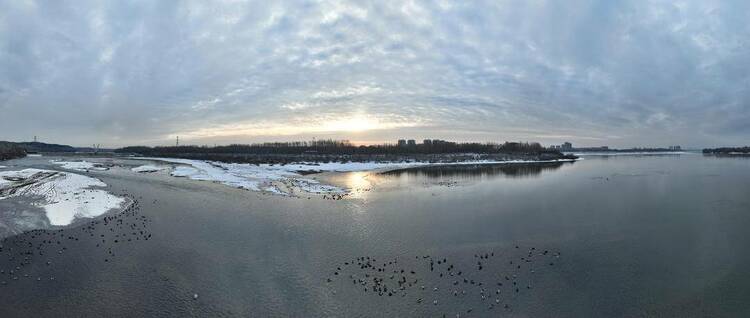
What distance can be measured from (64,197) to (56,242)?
13744mm

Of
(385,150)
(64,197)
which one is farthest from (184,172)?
(385,150)

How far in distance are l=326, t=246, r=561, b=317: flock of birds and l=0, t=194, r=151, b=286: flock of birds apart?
895 cm

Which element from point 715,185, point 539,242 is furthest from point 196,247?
point 715,185

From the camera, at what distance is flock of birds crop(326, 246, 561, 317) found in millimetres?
10594

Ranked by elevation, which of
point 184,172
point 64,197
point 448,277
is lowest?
point 448,277

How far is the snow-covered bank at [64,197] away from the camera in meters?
21.0

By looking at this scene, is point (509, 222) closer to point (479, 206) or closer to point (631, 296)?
point (479, 206)

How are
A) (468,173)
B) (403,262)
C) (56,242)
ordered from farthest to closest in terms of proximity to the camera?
1. (468,173)
2. (56,242)
3. (403,262)

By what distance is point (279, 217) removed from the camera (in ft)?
68.7

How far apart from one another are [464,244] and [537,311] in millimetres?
5833

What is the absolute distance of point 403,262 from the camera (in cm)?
1349

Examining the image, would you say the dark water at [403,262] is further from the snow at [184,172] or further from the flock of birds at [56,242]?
the snow at [184,172]

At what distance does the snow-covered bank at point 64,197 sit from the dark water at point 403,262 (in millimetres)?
2562

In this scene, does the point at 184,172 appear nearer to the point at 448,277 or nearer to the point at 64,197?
the point at 64,197
